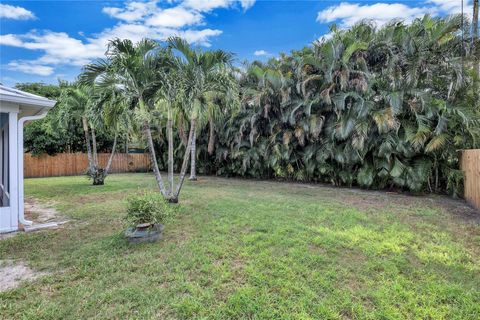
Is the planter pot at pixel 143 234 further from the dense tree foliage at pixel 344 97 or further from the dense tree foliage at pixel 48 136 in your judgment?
the dense tree foliage at pixel 48 136

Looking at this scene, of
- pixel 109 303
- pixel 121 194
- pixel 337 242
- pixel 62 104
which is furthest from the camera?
pixel 62 104

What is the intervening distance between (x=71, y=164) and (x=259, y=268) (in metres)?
16.6

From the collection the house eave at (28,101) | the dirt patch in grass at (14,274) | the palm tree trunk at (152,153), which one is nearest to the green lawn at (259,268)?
the dirt patch in grass at (14,274)

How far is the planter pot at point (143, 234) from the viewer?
3.77 metres

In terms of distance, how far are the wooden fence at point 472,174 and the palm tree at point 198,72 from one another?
19.7 feet

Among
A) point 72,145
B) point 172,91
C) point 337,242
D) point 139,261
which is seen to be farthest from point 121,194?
point 72,145

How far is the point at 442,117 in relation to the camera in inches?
278

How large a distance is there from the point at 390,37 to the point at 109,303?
9824 millimetres

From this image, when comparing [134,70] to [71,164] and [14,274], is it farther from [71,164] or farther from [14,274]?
[71,164]

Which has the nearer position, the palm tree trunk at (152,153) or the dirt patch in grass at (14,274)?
the dirt patch in grass at (14,274)

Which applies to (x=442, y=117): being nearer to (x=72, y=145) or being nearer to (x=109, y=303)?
(x=109, y=303)

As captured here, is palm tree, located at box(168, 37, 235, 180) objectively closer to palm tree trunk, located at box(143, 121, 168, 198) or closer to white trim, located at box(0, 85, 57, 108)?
palm tree trunk, located at box(143, 121, 168, 198)

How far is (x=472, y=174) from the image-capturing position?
6.25m

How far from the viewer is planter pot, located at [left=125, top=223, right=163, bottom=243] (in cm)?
377
